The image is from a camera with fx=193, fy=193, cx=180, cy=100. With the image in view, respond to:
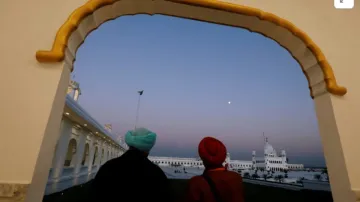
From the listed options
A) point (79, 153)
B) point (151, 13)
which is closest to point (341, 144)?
point (151, 13)

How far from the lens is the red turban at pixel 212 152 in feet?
4.69

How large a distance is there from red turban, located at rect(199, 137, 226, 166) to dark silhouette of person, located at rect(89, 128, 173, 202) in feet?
1.12

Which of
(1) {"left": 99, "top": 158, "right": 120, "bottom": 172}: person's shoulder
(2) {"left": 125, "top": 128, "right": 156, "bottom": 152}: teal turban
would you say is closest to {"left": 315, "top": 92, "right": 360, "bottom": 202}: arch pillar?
(2) {"left": 125, "top": 128, "right": 156, "bottom": 152}: teal turban

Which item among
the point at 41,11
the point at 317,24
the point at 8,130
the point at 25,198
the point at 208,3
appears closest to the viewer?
the point at 25,198

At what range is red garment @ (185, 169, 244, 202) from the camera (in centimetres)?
133

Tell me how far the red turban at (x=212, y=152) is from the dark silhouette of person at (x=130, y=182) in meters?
0.34

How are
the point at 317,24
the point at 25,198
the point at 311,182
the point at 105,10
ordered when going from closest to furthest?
1. the point at 25,198
2. the point at 105,10
3. the point at 317,24
4. the point at 311,182

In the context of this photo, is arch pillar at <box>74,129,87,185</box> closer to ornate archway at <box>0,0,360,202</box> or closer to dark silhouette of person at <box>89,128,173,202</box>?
ornate archway at <box>0,0,360,202</box>

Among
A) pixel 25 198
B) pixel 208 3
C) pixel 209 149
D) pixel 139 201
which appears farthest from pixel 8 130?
pixel 208 3

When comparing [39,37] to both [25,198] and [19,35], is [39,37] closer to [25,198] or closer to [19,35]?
[19,35]

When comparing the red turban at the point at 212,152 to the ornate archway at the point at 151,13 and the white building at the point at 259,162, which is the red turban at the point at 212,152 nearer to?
the ornate archway at the point at 151,13

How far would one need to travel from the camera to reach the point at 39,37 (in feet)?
4.84

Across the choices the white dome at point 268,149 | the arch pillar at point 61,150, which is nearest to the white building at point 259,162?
the white dome at point 268,149

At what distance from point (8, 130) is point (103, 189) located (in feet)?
2.39
